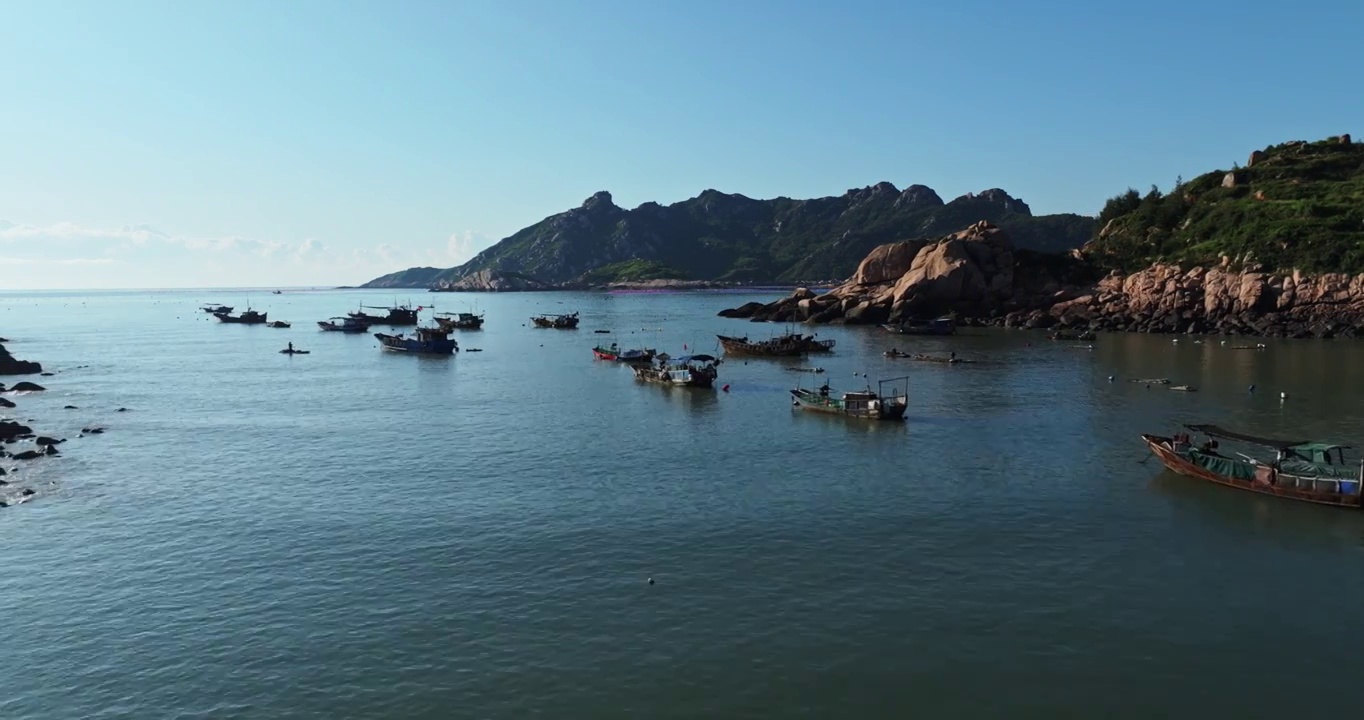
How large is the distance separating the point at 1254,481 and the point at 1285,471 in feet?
4.12

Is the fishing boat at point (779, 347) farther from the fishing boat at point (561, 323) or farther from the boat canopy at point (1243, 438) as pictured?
the fishing boat at point (561, 323)

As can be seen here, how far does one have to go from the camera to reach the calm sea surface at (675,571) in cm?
2361

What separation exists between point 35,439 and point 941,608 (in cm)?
5432

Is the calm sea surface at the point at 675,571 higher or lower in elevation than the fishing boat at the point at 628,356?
lower

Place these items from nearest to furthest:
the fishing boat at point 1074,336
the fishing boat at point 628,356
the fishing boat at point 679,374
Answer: the fishing boat at point 679,374
the fishing boat at point 628,356
the fishing boat at point 1074,336

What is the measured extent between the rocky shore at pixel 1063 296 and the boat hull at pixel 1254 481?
3052 inches

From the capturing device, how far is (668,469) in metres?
47.2

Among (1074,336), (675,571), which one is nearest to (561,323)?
(1074,336)

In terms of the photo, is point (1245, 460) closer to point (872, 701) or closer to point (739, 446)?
point (739, 446)

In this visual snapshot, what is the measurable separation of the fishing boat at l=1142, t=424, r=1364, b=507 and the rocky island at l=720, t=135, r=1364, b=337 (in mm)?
77755

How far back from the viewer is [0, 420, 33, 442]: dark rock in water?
180 ft

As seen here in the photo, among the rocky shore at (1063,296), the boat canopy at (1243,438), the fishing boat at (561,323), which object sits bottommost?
the boat canopy at (1243,438)

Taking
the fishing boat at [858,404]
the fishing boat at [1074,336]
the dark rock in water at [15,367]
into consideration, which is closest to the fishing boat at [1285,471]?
the fishing boat at [858,404]

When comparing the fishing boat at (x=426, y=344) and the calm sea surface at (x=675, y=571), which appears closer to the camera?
the calm sea surface at (x=675, y=571)
